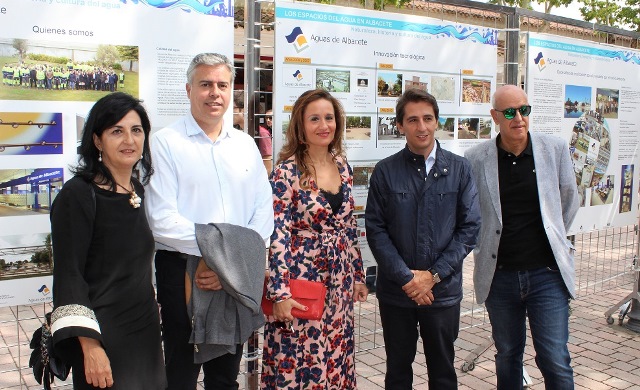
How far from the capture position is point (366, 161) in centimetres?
423

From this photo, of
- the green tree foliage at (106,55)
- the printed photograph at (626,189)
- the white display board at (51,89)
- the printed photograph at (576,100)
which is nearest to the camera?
the white display board at (51,89)

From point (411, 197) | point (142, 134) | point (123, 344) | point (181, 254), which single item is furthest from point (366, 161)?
point (123, 344)

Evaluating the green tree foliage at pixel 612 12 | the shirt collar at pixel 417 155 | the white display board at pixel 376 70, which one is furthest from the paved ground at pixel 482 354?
the green tree foliage at pixel 612 12

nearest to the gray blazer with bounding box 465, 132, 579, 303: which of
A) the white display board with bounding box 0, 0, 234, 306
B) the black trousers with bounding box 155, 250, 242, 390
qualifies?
the black trousers with bounding box 155, 250, 242, 390

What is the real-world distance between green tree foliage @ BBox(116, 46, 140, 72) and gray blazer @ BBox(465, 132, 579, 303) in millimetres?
2041

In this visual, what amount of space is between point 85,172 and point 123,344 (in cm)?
72

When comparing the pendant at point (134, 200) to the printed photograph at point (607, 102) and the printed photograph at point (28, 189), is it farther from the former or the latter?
the printed photograph at point (607, 102)

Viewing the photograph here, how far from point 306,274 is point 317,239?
0.20 meters

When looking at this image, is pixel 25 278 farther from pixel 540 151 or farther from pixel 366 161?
pixel 540 151

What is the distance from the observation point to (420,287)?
3.35 metres

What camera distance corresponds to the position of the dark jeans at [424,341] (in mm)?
3480

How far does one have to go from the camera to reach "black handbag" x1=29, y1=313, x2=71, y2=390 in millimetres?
2391

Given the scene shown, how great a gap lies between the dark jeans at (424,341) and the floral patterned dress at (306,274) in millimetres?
297

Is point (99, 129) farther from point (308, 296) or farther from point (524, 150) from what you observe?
point (524, 150)
